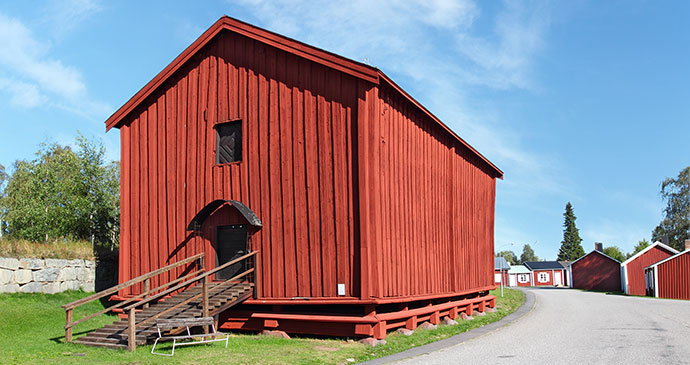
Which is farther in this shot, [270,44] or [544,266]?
[544,266]

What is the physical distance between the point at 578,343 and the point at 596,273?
161 ft

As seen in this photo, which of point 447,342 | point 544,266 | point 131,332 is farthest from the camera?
point 544,266

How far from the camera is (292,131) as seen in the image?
49.4ft

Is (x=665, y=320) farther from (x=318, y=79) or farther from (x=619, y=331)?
(x=318, y=79)

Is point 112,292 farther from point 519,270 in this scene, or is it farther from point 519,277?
point 519,270

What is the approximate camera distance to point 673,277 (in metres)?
41.7

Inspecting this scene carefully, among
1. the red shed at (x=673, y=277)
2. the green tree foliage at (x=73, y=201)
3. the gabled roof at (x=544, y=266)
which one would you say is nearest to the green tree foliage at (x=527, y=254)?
the gabled roof at (x=544, y=266)

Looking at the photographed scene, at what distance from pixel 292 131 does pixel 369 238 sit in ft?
11.8

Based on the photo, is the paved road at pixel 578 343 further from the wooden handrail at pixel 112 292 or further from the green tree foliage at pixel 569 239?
the green tree foliage at pixel 569 239

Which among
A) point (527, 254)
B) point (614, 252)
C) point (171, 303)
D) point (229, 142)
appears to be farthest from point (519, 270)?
point (527, 254)

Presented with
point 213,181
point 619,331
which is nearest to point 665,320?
point 619,331

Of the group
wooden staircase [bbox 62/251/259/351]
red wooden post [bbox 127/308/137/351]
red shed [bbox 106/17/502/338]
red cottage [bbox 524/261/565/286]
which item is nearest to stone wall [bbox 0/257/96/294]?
red shed [bbox 106/17/502/338]

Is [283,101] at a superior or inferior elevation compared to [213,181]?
superior

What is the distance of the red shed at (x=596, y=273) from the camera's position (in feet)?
181
